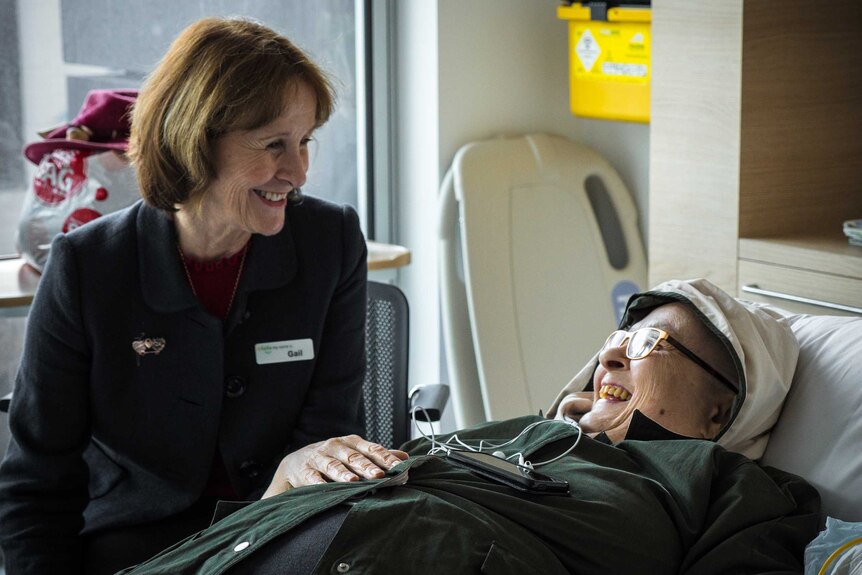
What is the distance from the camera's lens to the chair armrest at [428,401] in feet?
7.31

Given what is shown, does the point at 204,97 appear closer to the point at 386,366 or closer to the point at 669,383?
the point at 386,366

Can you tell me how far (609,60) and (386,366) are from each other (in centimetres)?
129

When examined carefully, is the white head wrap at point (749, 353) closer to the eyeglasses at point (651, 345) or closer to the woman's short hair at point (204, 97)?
the eyeglasses at point (651, 345)

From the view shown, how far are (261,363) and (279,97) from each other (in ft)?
1.62

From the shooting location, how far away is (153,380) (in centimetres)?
199

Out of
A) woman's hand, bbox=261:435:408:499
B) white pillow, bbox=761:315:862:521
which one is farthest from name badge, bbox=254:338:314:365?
white pillow, bbox=761:315:862:521

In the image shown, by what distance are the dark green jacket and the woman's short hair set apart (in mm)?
668

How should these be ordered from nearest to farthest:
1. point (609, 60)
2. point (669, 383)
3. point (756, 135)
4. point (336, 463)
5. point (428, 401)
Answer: point (336, 463), point (669, 383), point (428, 401), point (756, 135), point (609, 60)

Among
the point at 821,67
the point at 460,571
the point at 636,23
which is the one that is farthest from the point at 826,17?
the point at 460,571

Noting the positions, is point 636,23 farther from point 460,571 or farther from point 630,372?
Answer: point 460,571

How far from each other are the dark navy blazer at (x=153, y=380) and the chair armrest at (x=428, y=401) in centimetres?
17

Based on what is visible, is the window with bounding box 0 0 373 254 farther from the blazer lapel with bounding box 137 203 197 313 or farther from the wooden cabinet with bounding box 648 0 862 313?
the blazer lapel with bounding box 137 203 197 313

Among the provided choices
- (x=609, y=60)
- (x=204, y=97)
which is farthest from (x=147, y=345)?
(x=609, y=60)

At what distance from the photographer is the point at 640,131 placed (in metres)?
3.42
